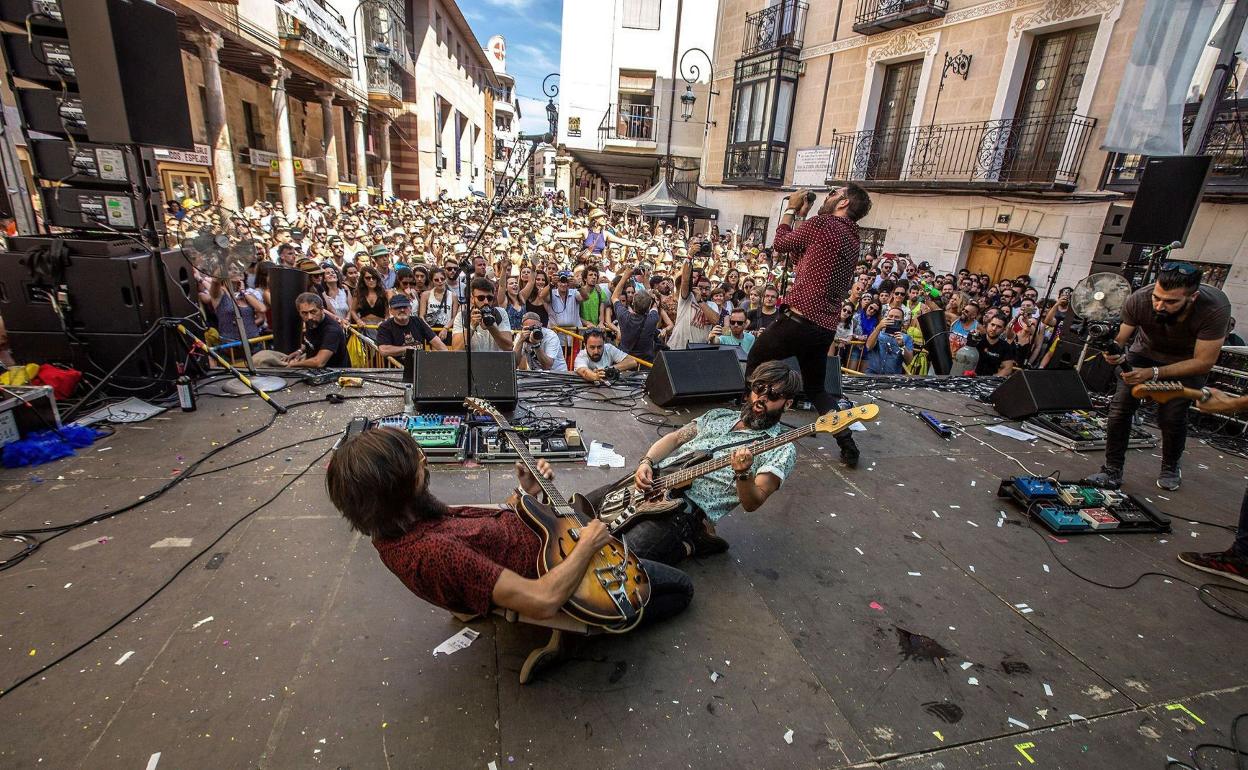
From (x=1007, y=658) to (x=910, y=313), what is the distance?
7.07 m

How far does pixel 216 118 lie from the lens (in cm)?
1556

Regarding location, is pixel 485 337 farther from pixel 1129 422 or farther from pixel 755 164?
pixel 755 164

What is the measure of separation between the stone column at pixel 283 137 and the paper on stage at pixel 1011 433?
20612 millimetres

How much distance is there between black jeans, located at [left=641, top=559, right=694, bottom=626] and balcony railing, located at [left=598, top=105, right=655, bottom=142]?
2969 cm

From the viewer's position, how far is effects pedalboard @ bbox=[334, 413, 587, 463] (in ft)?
13.8

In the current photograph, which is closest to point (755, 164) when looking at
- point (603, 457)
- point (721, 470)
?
point (603, 457)

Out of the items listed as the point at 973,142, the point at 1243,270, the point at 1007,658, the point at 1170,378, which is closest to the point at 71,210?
the point at 1007,658

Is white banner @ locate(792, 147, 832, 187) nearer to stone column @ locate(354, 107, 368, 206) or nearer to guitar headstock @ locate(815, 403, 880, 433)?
guitar headstock @ locate(815, 403, 880, 433)

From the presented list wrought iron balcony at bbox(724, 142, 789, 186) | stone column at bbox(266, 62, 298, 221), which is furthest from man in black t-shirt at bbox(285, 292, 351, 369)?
wrought iron balcony at bbox(724, 142, 789, 186)

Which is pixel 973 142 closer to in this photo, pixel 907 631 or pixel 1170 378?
pixel 1170 378

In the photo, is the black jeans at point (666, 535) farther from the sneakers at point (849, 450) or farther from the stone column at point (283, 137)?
the stone column at point (283, 137)

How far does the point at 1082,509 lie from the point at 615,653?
12.6 ft

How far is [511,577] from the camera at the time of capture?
1.86 meters

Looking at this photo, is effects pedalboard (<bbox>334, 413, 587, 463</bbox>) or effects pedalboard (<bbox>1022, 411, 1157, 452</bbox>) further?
effects pedalboard (<bbox>1022, 411, 1157, 452</bbox>)
